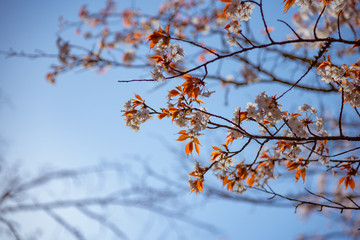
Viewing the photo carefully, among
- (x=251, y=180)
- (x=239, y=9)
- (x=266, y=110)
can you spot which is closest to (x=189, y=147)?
(x=266, y=110)

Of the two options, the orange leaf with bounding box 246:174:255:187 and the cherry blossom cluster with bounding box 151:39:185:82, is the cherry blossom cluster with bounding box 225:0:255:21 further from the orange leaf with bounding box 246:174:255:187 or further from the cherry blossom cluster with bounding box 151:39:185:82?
the orange leaf with bounding box 246:174:255:187

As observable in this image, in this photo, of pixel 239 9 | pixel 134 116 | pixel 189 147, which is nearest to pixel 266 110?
pixel 189 147

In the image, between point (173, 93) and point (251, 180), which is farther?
point (251, 180)

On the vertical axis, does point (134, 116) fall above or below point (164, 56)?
below

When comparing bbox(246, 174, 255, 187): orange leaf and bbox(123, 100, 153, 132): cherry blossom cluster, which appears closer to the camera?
bbox(123, 100, 153, 132): cherry blossom cluster

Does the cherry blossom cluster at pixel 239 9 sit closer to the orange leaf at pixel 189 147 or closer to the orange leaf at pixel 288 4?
the orange leaf at pixel 288 4

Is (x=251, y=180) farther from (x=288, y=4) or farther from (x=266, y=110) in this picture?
(x=288, y=4)

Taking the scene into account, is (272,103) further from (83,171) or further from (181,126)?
(83,171)

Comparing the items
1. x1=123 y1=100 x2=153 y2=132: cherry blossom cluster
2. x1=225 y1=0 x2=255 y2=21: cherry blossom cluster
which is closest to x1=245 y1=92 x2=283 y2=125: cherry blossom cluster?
x1=225 y1=0 x2=255 y2=21: cherry blossom cluster

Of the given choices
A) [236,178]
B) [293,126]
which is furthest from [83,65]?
[293,126]

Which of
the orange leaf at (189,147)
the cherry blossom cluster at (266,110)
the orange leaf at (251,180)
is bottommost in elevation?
the orange leaf at (189,147)

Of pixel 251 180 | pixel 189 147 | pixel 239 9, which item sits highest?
pixel 239 9

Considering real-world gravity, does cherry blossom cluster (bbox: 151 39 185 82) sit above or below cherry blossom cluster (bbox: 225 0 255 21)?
below

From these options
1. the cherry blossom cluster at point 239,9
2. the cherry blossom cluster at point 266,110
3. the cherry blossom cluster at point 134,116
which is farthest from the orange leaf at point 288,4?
the cherry blossom cluster at point 134,116
